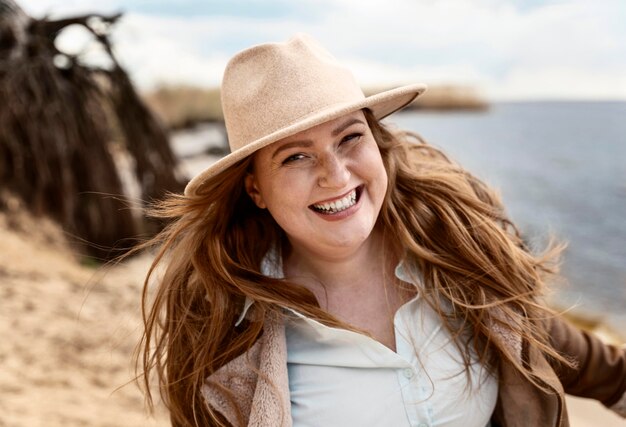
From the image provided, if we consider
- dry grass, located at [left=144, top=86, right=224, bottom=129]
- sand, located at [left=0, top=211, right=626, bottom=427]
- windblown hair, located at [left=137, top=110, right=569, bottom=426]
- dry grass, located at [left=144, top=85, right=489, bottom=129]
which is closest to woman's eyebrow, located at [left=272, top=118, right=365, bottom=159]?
windblown hair, located at [left=137, top=110, right=569, bottom=426]

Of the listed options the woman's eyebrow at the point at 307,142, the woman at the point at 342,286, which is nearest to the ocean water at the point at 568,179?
the woman at the point at 342,286

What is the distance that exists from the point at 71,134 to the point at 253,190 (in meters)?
5.09

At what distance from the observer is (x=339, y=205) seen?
5.33ft

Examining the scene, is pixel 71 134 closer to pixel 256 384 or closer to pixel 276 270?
pixel 276 270

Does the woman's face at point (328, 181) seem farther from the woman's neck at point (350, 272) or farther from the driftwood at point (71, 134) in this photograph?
the driftwood at point (71, 134)

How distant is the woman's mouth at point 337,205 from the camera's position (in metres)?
1.62

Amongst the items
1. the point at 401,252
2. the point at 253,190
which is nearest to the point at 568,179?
the point at 401,252

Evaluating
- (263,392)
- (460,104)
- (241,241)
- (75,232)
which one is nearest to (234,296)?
(241,241)

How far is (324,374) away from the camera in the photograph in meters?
1.70

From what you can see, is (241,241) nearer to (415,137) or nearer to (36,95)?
(415,137)

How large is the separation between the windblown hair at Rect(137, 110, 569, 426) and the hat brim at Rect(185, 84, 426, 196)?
70 millimetres

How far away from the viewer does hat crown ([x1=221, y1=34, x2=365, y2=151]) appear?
1584mm

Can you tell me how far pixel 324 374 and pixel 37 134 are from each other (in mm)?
5316

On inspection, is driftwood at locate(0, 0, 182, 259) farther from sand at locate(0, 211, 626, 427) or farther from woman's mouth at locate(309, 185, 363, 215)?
woman's mouth at locate(309, 185, 363, 215)
